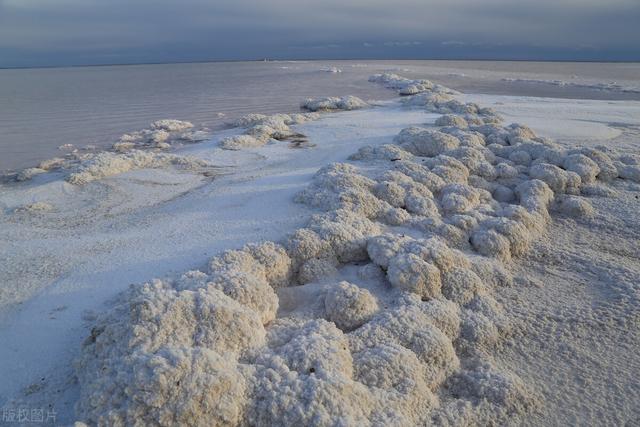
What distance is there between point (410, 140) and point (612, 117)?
7.39m

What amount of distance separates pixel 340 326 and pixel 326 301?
0.23m

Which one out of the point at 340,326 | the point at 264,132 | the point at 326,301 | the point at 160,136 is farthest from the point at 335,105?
the point at 340,326

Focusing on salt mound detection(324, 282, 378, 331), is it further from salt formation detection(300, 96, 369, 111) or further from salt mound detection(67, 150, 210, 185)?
salt formation detection(300, 96, 369, 111)

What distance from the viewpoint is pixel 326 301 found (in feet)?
11.7

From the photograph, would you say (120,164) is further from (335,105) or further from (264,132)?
(335,105)

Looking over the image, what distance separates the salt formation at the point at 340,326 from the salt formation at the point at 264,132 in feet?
12.6

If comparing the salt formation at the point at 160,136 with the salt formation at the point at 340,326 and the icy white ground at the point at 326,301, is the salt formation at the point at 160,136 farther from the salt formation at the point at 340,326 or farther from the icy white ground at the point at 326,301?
the salt formation at the point at 340,326

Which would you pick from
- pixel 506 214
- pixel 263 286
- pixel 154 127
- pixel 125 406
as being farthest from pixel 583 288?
pixel 154 127

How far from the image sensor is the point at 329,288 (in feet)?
12.0

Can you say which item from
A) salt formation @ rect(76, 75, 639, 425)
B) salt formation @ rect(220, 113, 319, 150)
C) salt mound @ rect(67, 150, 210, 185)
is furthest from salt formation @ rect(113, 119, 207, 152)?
salt formation @ rect(76, 75, 639, 425)

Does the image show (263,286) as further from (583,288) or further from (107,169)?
(107,169)

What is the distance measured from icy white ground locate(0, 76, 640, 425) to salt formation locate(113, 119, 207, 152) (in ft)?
11.8

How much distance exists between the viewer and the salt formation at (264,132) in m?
9.21

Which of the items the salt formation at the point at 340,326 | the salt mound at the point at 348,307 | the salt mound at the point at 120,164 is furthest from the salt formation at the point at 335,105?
the salt mound at the point at 348,307
